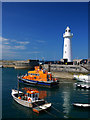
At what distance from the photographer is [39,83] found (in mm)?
36938

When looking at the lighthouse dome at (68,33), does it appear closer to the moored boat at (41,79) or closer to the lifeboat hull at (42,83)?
the moored boat at (41,79)

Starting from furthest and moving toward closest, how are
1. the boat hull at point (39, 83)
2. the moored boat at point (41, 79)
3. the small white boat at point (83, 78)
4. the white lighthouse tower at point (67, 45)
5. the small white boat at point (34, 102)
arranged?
1. the white lighthouse tower at point (67, 45)
2. the small white boat at point (83, 78)
3. the moored boat at point (41, 79)
4. the boat hull at point (39, 83)
5. the small white boat at point (34, 102)

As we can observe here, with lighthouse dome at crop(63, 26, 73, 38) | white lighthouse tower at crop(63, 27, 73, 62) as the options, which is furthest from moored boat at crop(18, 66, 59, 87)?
lighthouse dome at crop(63, 26, 73, 38)

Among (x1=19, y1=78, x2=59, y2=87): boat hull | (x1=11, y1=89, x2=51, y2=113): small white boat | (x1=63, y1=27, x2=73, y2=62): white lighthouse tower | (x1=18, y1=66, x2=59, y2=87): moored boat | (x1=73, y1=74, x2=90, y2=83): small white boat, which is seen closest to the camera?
(x1=11, y1=89, x2=51, y2=113): small white boat

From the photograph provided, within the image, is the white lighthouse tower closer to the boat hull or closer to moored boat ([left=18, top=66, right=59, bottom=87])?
moored boat ([left=18, top=66, right=59, bottom=87])

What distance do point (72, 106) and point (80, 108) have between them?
137 centimetres

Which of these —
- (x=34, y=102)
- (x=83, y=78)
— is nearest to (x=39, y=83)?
(x=83, y=78)

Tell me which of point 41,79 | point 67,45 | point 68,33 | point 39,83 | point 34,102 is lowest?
point 34,102

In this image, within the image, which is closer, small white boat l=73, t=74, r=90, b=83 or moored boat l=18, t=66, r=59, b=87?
moored boat l=18, t=66, r=59, b=87

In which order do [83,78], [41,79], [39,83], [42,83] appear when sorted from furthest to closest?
[83,78] → [41,79] → [39,83] → [42,83]

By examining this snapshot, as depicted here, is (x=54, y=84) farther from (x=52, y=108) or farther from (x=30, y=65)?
(x=30, y=65)

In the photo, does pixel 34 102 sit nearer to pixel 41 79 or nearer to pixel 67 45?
pixel 41 79

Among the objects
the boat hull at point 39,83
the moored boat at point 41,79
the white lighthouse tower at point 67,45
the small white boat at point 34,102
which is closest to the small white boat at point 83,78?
the moored boat at point 41,79

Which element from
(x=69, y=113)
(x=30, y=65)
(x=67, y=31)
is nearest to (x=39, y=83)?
(x=69, y=113)
